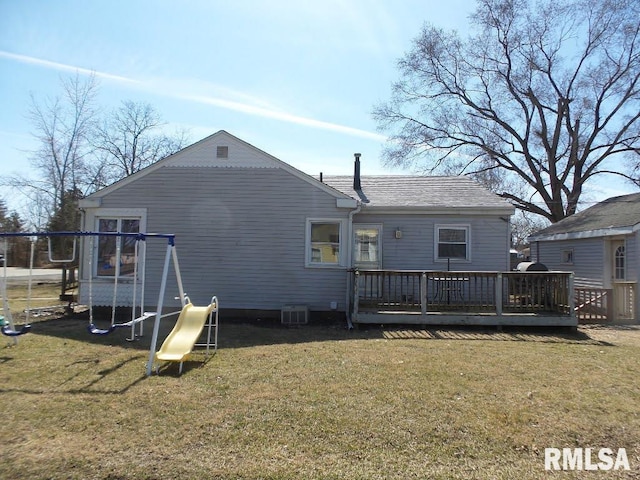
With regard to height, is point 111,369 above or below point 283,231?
below

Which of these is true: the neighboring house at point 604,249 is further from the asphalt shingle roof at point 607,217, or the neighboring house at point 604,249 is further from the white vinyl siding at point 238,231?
the white vinyl siding at point 238,231

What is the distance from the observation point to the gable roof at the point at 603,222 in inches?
494

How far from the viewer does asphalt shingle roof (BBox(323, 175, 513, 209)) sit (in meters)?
11.2

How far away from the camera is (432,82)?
29.0 metres

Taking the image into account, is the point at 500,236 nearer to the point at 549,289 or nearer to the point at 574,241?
the point at 549,289

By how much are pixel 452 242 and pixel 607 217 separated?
7.33 metres

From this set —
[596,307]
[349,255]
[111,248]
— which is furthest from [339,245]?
[596,307]

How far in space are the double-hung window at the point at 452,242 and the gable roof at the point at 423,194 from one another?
539mm

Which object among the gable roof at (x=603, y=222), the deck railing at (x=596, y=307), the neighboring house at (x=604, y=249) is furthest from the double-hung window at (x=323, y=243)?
the gable roof at (x=603, y=222)

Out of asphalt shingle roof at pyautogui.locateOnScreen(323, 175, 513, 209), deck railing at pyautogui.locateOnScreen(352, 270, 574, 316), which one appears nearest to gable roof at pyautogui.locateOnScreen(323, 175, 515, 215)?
asphalt shingle roof at pyautogui.locateOnScreen(323, 175, 513, 209)

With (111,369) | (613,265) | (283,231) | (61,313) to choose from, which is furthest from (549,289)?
(61,313)

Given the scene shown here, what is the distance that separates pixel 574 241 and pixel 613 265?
2108mm

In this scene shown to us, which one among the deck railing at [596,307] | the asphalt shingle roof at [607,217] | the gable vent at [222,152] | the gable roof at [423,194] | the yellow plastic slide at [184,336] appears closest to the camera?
the yellow plastic slide at [184,336]

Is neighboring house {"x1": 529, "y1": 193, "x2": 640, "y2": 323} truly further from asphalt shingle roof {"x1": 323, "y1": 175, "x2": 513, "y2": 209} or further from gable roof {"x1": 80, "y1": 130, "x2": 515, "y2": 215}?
gable roof {"x1": 80, "y1": 130, "x2": 515, "y2": 215}
